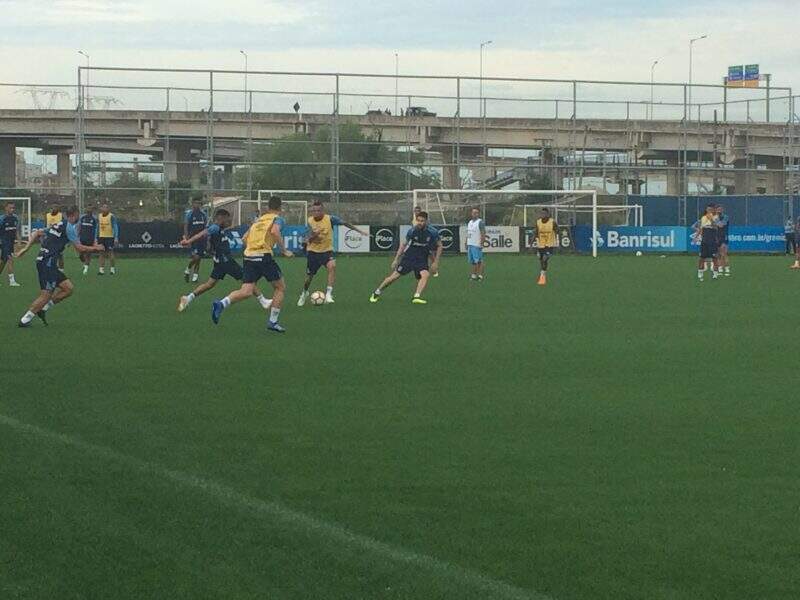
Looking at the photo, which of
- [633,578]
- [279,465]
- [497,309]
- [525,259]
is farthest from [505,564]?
[525,259]

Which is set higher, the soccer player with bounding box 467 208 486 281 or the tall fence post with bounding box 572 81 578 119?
the tall fence post with bounding box 572 81 578 119

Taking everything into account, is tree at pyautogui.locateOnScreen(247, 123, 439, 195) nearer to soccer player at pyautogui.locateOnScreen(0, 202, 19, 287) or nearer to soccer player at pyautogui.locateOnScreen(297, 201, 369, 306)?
soccer player at pyautogui.locateOnScreen(0, 202, 19, 287)

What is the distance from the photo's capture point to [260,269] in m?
19.3

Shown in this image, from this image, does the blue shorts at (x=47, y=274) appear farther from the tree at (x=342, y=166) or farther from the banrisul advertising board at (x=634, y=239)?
the tree at (x=342, y=166)

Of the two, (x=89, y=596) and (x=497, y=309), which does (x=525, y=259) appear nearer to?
(x=497, y=309)

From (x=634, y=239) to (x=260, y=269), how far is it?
3582 centimetres

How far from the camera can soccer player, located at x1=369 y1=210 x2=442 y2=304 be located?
24.6 m

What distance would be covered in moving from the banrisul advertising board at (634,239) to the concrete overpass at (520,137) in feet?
20.4

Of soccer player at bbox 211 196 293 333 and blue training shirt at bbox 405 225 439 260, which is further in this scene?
blue training shirt at bbox 405 225 439 260

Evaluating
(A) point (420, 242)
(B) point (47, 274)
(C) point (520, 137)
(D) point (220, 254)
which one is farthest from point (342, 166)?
(B) point (47, 274)

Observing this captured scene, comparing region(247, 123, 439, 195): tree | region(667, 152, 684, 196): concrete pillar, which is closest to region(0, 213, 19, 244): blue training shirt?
region(247, 123, 439, 195): tree

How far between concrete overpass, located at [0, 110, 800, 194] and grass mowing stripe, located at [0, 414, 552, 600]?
48.2m

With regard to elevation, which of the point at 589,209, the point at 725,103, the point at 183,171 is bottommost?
the point at 589,209

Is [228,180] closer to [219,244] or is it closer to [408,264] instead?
[408,264]
